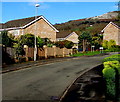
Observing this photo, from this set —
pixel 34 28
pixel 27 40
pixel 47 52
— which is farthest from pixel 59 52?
pixel 34 28

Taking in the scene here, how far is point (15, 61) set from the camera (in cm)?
2127

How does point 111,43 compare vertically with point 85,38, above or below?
below

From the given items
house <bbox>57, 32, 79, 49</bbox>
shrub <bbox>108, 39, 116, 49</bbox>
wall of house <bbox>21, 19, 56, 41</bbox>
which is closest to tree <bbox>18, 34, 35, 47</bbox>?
wall of house <bbox>21, 19, 56, 41</bbox>

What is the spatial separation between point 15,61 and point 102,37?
43303 millimetres

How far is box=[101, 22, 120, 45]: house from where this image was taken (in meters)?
56.7

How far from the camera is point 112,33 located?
57469 mm

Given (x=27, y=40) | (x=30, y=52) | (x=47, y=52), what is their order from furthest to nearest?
1. (x=47, y=52)
2. (x=27, y=40)
3. (x=30, y=52)

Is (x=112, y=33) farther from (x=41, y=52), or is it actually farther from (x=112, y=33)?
(x=41, y=52)

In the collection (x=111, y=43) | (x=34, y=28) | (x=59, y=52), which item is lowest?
(x=59, y=52)

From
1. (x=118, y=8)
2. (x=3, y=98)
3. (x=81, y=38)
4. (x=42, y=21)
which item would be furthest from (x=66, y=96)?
(x=81, y=38)

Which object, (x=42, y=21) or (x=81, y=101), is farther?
(x=42, y=21)

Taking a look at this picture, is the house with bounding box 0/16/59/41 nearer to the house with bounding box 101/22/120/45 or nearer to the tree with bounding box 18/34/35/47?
the tree with bounding box 18/34/35/47

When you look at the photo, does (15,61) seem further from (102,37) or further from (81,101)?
(102,37)

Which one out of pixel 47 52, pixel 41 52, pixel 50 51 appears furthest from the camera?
pixel 50 51
